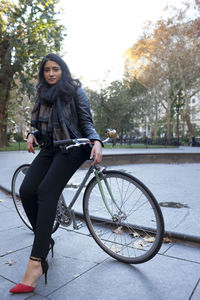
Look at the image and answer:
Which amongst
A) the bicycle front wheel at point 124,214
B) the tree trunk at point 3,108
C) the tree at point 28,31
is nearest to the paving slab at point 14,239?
the bicycle front wheel at point 124,214

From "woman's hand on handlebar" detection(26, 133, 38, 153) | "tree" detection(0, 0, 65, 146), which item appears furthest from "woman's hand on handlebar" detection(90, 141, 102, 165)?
"tree" detection(0, 0, 65, 146)

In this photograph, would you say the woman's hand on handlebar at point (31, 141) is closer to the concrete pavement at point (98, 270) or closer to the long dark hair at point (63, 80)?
the long dark hair at point (63, 80)

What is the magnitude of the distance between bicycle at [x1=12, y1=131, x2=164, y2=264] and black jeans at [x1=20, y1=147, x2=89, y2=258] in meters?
0.16

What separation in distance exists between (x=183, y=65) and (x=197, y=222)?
26526mm

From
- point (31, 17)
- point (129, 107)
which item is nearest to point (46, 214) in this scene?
point (31, 17)

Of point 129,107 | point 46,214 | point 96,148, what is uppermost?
point 129,107

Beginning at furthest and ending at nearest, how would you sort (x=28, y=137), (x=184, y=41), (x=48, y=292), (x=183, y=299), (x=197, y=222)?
(x=184, y=41) < (x=197, y=222) < (x=28, y=137) < (x=48, y=292) < (x=183, y=299)

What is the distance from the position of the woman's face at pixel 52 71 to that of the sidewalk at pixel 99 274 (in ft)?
5.46

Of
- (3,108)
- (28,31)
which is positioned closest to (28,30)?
(28,31)

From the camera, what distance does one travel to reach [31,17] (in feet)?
48.0

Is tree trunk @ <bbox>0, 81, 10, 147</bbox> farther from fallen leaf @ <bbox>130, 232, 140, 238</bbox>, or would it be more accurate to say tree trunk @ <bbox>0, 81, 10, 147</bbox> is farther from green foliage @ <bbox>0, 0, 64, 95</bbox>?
fallen leaf @ <bbox>130, 232, 140, 238</bbox>

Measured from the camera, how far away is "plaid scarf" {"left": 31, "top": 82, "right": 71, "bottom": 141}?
2.15m

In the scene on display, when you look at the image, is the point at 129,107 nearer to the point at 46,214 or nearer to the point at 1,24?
the point at 1,24

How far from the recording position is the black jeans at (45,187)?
2012mm
